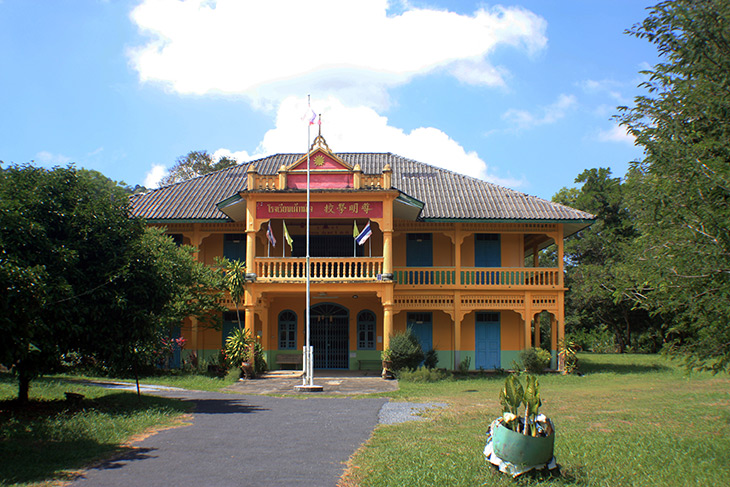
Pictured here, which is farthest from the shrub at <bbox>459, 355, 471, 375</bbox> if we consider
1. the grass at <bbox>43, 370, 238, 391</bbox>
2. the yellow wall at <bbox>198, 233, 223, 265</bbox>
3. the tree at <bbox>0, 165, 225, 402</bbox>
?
the tree at <bbox>0, 165, 225, 402</bbox>

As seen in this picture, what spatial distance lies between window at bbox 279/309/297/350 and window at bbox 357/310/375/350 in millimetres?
2187

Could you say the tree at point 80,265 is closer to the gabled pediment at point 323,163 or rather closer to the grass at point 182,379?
the grass at point 182,379

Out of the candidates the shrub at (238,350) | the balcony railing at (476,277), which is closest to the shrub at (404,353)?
the balcony railing at (476,277)

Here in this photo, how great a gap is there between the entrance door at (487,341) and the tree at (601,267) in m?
11.6

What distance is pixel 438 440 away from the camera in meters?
9.05

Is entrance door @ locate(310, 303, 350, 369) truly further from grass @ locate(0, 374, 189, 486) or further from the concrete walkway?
grass @ locate(0, 374, 189, 486)

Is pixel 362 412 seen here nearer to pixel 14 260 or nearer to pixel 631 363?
pixel 14 260

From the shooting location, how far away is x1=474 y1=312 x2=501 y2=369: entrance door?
2112 cm

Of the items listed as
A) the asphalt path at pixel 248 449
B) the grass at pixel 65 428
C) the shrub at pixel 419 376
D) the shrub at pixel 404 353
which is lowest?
the shrub at pixel 419 376

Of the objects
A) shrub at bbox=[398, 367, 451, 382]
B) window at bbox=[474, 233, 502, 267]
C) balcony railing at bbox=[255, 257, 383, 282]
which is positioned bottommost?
shrub at bbox=[398, 367, 451, 382]

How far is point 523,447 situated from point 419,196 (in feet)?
50.9

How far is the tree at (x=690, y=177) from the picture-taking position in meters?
7.82

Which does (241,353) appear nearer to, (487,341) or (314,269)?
(314,269)

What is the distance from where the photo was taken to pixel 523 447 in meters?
6.64
